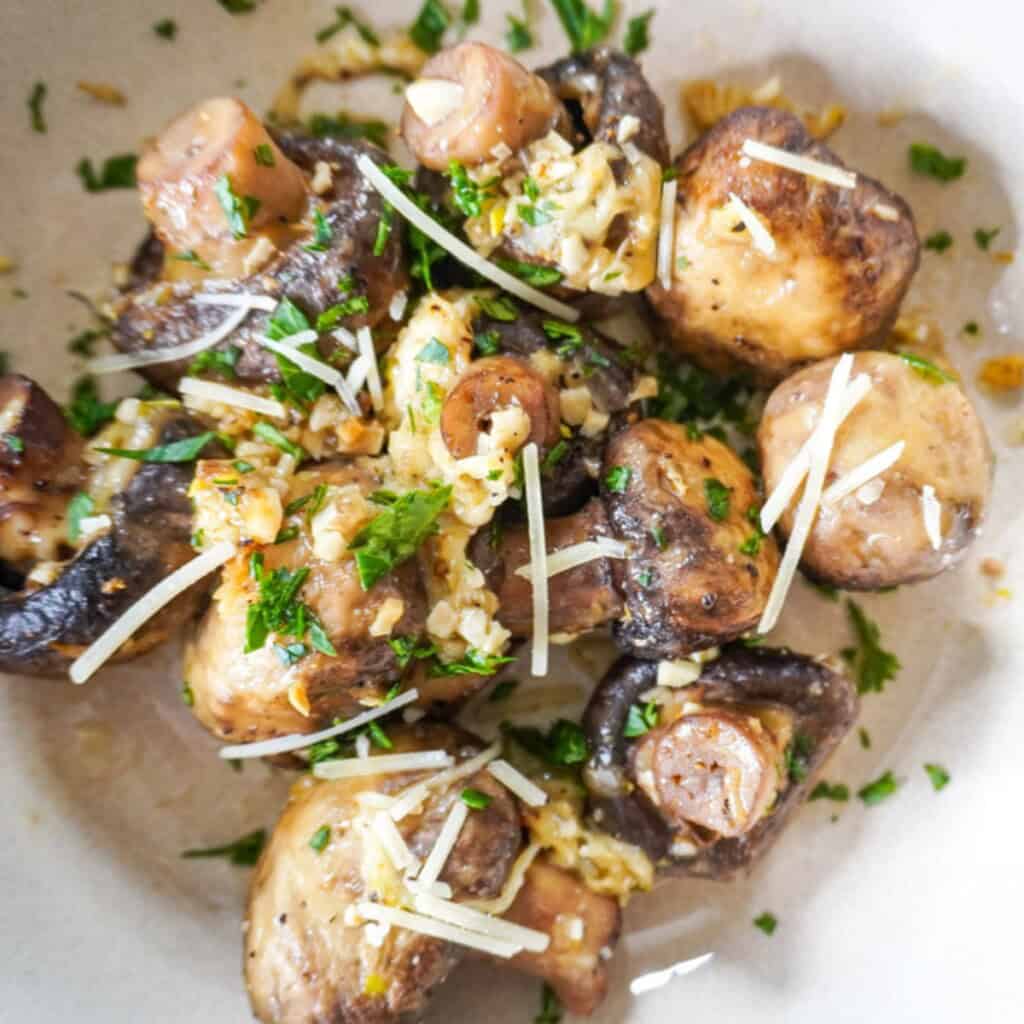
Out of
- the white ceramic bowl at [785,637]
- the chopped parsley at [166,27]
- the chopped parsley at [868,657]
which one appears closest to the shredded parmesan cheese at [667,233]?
the white ceramic bowl at [785,637]

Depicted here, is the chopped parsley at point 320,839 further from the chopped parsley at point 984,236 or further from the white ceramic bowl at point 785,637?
the chopped parsley at point 984,236

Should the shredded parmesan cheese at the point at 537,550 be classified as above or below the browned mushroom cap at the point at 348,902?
above

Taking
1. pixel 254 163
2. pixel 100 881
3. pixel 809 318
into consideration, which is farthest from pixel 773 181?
pixel 100 881

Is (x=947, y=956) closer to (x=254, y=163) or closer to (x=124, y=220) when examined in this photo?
(x=254, y=163)

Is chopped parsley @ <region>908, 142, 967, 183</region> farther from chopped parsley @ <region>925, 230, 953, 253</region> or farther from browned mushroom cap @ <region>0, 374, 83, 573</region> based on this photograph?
browned mushroom cap @ <region>0, 374, 83, 573</region>

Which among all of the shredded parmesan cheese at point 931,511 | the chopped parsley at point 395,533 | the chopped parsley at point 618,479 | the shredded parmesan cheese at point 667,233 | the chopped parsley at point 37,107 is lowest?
the chopped parsley at point 395,533

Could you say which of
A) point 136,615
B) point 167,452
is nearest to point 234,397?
point 167,452
